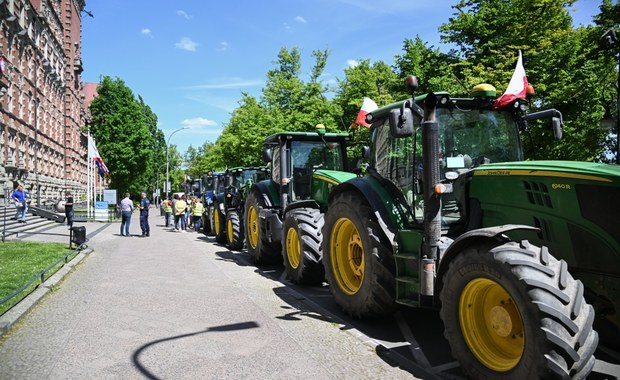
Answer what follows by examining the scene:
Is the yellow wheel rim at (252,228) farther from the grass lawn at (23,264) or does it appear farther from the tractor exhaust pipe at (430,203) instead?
the tractor exhaust pipe at (430,203)

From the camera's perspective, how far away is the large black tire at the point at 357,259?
5.21m

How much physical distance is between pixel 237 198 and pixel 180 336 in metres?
9.58

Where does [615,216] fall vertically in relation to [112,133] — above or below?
below

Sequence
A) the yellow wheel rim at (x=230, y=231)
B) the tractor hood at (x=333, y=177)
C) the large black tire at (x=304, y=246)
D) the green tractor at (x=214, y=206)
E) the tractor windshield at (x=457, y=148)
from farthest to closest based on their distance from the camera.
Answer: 1. the green tractor at (x=214, y=206)
2. the yellow wheel rim at (x=230, y=231)
3. the tractor hood at (x=333, y=177)
4. the large black tire at (x=304, y=246)
5. the tractor windshield at (x=457, y=148)

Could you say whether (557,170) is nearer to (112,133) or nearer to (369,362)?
(369,362)

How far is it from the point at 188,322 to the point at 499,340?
371 centimetres

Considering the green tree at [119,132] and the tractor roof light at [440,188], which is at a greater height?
the green tree at [119,132]

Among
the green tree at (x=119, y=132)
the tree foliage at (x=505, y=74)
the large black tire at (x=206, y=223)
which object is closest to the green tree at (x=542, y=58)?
the tree foliage at (x=505, y=74)

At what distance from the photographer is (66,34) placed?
174ft

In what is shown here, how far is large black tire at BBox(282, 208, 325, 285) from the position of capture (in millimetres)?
7539

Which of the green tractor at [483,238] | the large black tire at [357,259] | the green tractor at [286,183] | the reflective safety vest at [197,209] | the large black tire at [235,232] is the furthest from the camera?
the reflective safety vest at [197,209]

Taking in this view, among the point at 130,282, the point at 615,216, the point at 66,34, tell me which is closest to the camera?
the point at 615,216

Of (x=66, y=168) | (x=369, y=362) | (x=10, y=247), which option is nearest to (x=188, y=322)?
(x=369, y=362)

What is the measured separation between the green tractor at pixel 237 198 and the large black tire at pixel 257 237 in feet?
7.83
